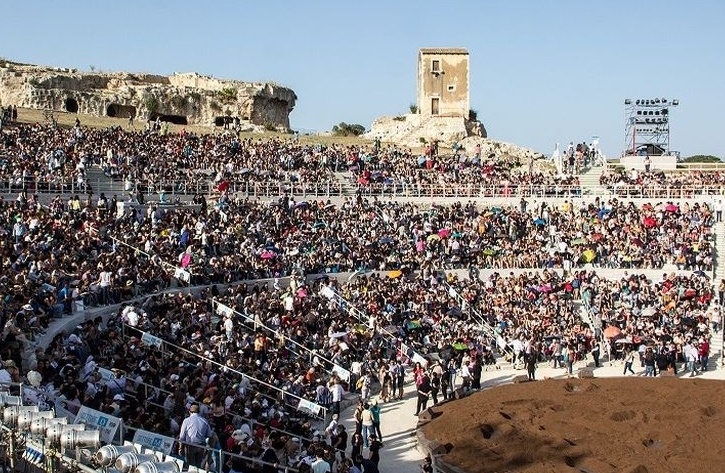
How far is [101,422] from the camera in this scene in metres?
14.5

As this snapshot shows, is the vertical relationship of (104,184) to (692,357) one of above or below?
above

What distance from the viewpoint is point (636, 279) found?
3869 centimetres

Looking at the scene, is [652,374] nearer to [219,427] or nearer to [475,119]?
[219,427]

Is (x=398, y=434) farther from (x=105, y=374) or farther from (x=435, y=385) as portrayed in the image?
(x=105, y=374)

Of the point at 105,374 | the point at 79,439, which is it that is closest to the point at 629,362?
the point at 105,374

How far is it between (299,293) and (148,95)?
123 feet

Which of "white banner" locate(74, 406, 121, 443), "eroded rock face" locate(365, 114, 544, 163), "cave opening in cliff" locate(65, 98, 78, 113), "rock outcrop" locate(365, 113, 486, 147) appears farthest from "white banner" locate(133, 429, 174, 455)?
"cave opening in cliff" locate(65, 98, 78, 113)

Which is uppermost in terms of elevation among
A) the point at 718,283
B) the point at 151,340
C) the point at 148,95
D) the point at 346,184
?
the point at 148,95

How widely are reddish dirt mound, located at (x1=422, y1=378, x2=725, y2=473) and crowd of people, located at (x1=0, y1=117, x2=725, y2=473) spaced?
75.0 inches

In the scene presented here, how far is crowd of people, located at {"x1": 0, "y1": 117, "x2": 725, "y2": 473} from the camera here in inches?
839

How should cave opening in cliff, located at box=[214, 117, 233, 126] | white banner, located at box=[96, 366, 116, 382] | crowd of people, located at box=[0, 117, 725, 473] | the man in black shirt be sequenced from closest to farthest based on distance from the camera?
white banner, located at box=[96, 366, 116, 382]
crowd of people, located at box=[0, 117, 725, 473]
the man in black shirt
cave opening in cliff, located at box=[214, 117, 233, 126]

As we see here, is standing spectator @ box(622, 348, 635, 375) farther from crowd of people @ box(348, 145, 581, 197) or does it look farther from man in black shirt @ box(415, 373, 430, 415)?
crowd of people @ box(348, 145, 581, 197)

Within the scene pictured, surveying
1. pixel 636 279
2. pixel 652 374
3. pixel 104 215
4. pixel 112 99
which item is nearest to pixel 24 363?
pixel 104 215

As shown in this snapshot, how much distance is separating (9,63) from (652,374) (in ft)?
175
